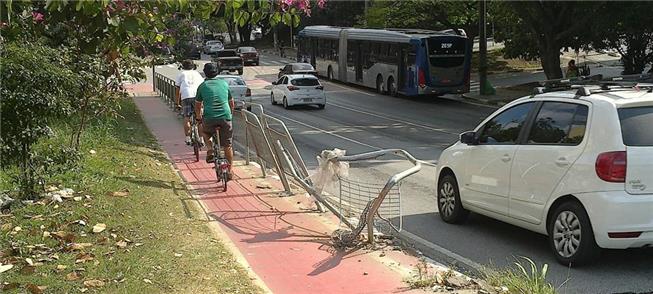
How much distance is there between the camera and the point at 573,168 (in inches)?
253

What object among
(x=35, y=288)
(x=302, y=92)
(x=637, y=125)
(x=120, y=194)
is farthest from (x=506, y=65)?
(x=35, y=288)

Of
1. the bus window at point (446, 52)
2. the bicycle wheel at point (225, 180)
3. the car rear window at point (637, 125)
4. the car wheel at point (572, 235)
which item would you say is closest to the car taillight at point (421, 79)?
the bus window at point (446, 52)

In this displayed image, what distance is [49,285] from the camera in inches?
208

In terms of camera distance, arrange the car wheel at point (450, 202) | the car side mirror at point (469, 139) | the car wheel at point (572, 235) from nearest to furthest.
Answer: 1. the car wheel at point (572, 235)
2. the car side mirror at point (469, 139)
3. the car wheel at point (450, 202)

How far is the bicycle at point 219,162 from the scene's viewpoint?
9922 mm

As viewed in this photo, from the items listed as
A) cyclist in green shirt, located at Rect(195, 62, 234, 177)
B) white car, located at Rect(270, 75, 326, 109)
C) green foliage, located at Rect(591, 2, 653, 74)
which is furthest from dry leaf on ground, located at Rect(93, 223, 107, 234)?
white car, located at Rect(270, 75, 326, 109)

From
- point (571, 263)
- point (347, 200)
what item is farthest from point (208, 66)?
point (571, 263)

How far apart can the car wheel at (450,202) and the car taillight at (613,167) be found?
241 centimetres

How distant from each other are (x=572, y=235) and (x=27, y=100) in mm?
5621

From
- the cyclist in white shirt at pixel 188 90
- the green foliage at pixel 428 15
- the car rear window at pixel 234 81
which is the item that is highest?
the green foliage at pixel 428 15

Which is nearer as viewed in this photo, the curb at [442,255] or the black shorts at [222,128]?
the curb at [442,255]

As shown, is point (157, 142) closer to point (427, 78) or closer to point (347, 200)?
point (347, 200)

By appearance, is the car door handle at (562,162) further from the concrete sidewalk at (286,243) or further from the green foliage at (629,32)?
the green foliage at (629,32)

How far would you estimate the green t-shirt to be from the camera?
1030 centimetres
